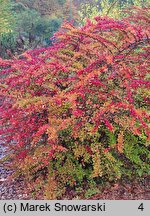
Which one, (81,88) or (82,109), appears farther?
(82,109)

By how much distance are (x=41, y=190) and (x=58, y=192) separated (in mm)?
258

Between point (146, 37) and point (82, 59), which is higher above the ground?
point (146, 37)

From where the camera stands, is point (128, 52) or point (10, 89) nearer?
point (128, 52)

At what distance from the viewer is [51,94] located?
3.52 meters

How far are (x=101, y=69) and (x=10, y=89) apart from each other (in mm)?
1191

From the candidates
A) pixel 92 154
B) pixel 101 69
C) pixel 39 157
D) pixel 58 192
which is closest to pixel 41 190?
pixel 58 192

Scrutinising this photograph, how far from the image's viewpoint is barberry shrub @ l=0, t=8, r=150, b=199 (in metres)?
3.12

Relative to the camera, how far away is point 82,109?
3242 mm

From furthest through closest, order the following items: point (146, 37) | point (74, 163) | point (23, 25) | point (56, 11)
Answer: point (56, 11)
point (23, 25)
point (74, 163)
point (146, 37)

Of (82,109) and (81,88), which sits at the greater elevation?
(81,88)

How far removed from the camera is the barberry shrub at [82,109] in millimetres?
3121

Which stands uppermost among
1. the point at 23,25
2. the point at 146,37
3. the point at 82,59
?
the point at 146,37

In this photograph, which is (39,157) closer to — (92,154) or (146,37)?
(92,154)

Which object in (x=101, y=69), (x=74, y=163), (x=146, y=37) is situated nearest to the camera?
(x=101, y=69)
